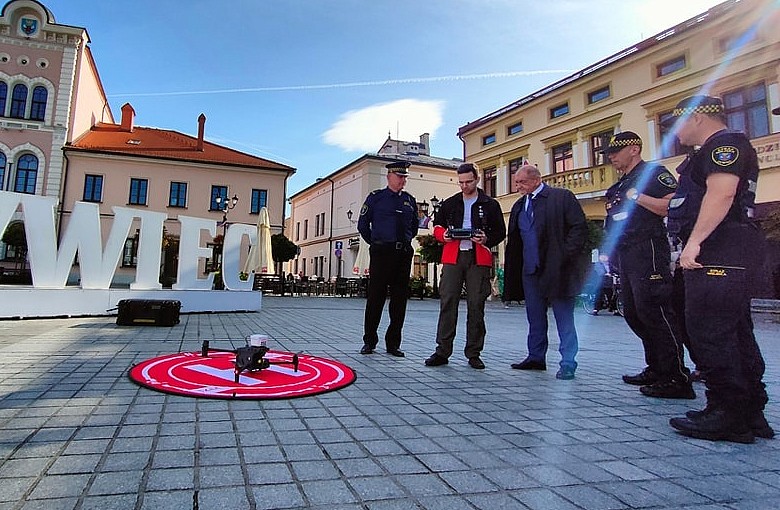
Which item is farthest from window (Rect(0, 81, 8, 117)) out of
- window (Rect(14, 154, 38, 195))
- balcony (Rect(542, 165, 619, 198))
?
balcony (Rect(542, 165, 619, 198))

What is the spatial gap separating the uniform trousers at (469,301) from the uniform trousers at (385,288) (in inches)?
25.9

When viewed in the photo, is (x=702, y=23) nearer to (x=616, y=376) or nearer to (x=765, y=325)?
(x=765, y=325)

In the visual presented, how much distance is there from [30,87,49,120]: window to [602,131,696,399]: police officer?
3209cm

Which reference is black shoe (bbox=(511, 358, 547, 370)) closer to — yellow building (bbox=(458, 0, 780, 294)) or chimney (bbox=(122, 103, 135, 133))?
yellow building (bbox=(458, 0, 780, 294))

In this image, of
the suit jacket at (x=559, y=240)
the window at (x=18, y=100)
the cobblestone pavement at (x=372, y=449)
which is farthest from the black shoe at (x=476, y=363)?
the window at (x=18, y=100)

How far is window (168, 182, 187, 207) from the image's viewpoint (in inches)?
1133

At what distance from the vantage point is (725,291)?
2.37 m

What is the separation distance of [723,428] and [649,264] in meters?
1.32

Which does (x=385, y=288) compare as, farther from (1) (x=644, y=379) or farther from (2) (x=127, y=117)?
(2) (x=127, y=117)

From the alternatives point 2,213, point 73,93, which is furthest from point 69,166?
point 2,213

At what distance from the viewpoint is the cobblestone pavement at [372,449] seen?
1591 millimetres

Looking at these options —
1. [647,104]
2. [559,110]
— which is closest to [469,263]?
[647,104]

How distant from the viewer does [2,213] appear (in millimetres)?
7000

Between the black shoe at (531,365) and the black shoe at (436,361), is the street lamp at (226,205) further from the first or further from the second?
the black shoe at (531,365)
